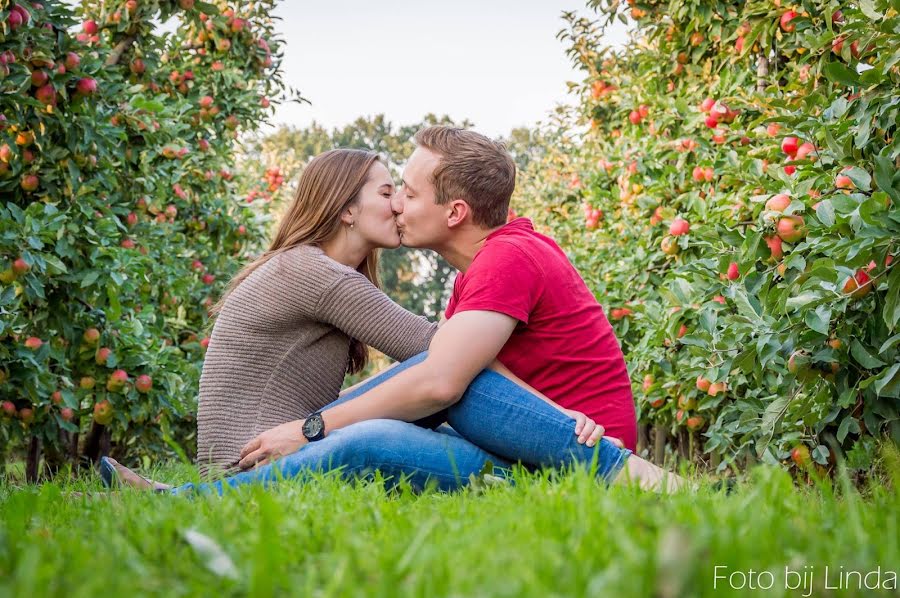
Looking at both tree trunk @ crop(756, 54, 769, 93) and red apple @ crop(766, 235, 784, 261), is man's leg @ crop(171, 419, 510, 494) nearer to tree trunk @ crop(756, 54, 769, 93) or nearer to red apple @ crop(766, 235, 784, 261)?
red apple @ crop(766, 235, 784, 261)

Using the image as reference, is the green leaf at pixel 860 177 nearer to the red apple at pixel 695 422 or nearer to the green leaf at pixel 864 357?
the green leaf at pixel 864 357

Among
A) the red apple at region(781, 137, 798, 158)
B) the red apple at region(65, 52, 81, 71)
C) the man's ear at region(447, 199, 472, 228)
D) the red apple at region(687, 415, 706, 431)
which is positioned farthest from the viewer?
the red apple at region(687, 415, 706, 431)

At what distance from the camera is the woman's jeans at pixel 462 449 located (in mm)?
2490

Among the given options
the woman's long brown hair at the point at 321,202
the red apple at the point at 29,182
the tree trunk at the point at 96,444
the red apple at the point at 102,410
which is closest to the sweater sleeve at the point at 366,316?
the woman's long brown hair at the point at 321,202

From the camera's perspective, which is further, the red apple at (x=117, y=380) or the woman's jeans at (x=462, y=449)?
the red apple at (x=117, y=380)

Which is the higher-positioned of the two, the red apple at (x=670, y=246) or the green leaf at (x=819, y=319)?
the green leaf at (x=819, y=319)

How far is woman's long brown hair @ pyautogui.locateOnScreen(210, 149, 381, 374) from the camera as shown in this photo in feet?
10.2

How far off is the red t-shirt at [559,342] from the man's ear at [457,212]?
0.20m

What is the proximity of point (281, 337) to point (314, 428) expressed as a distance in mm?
393

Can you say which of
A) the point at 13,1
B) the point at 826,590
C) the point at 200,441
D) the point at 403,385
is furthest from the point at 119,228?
the point at 826,590

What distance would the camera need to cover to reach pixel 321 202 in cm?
315

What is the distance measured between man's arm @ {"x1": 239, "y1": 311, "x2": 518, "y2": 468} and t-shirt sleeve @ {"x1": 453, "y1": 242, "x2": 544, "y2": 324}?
3cm

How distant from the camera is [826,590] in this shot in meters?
1.01

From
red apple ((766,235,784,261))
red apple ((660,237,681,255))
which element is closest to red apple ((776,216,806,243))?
red apple ((766,235,784,261))
